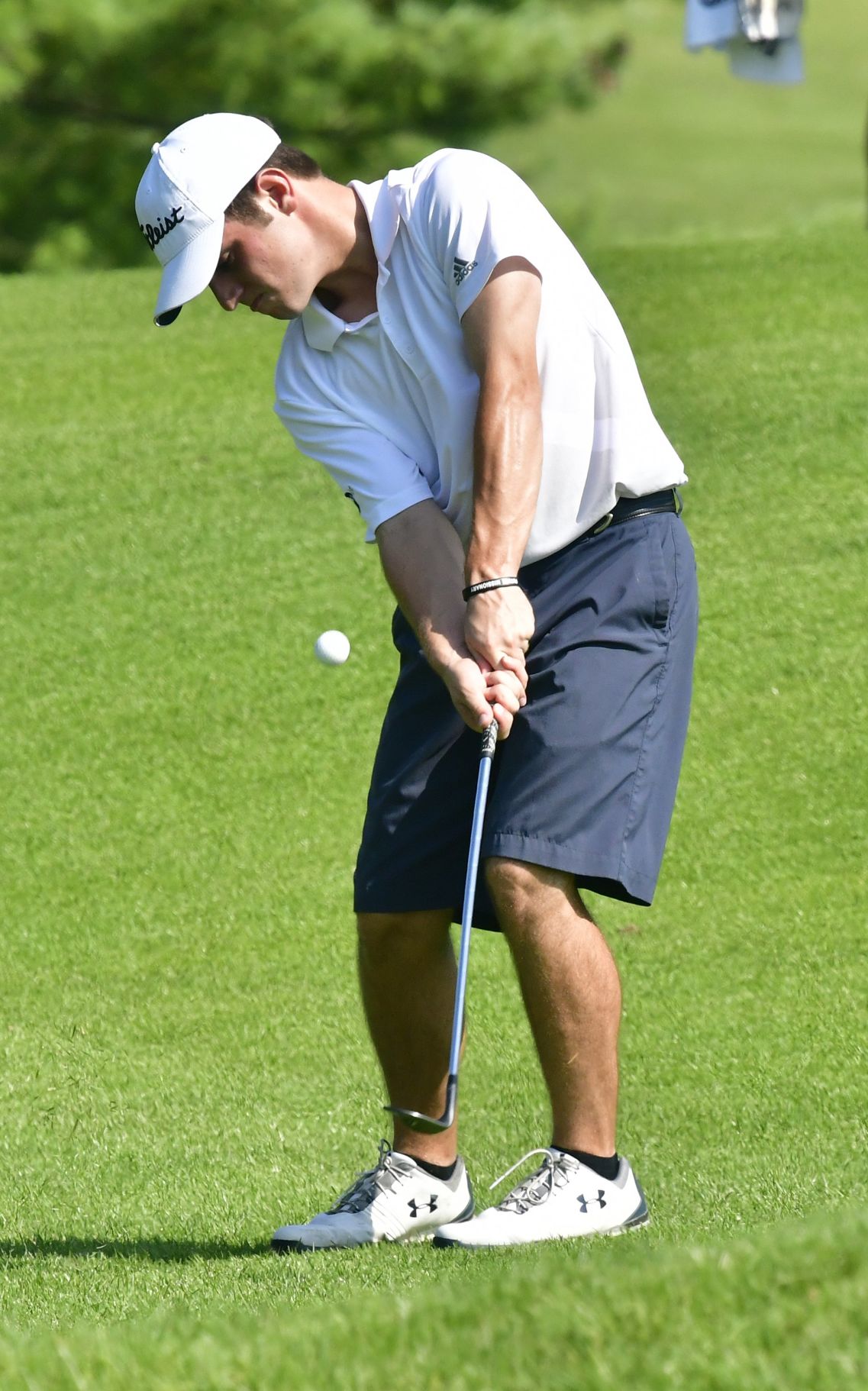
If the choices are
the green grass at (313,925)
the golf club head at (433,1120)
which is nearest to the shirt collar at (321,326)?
the golf club head at (433,1120)

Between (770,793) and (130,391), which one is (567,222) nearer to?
(130,391)

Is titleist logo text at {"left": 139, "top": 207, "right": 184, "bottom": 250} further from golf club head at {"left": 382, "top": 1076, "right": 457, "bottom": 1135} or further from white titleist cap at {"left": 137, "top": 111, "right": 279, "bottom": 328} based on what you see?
golf club head at {"left": 382, "top": 1076, "right": 457, "bottom": 1135}

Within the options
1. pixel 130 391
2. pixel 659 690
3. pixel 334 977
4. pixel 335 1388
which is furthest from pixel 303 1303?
pixel 130 391

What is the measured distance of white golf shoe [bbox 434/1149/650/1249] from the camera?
2.89 metres

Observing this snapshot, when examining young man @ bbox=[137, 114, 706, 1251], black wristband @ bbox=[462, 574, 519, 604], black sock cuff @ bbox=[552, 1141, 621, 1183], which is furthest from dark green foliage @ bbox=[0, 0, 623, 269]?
black sock cuff @ bbox=[552, 1141, 621, 1183]

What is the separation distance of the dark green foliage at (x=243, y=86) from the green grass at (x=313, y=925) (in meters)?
4.68

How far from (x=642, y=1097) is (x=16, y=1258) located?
1423 mm

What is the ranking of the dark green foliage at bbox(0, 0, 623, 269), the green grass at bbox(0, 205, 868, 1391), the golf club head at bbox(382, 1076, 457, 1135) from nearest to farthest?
1. the green grass at bbox(0, 205, 868, 1391)
2. the golf club head at bbox(382, 1076, 457, 1135)
3. the dark green foliage at bbox(0, 0, 623, 269)

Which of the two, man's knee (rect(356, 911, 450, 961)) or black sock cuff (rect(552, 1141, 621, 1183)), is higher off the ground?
man's knee (rect(356, 911, 450, 961))

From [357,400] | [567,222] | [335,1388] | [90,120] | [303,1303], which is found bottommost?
[567,222]

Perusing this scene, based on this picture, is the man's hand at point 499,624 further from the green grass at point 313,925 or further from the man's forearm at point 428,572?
the green grass at point 313,925

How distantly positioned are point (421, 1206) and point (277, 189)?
1.75m

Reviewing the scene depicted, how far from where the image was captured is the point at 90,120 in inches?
555

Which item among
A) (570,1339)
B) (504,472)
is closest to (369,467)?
(504,472)
